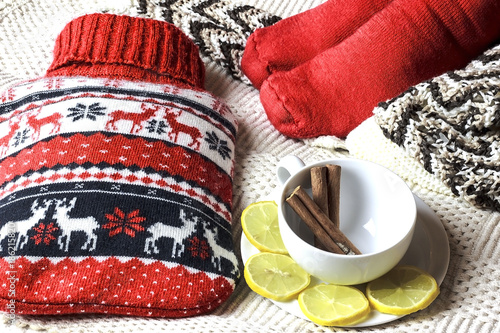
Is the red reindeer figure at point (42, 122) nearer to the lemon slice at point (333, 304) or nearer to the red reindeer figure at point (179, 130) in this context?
the red reindeer figure at point (179, 130)

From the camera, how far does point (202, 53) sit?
3.43ft

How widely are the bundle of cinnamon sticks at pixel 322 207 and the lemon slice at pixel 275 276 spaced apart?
0.14 feet

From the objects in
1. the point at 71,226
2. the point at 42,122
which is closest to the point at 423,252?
the point at 71,226

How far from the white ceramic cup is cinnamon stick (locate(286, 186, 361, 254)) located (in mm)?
17

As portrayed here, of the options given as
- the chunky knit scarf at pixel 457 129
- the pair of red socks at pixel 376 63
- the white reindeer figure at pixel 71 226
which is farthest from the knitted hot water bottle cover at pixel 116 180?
the chunky knit scarf at pixel 457 129

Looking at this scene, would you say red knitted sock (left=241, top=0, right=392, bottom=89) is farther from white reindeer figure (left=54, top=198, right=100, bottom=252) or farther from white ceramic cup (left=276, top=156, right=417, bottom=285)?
white reindeer figure (left=54, top=198, right=100, bottom=252)

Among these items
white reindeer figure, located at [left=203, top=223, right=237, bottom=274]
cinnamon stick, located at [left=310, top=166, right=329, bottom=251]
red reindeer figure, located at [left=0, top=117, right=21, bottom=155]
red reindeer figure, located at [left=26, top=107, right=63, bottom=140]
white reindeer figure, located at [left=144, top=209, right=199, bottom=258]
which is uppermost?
cinnamon stick, located at [left=310, top=166, right=329, bottom=251]

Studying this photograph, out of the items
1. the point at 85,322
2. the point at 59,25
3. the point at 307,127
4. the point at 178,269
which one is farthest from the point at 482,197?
the point at 59,25

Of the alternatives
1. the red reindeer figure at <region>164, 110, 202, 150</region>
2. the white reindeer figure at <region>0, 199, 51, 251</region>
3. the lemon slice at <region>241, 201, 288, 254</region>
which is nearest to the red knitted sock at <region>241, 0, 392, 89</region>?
the red reindeer figure at <region>164, 110, 202, 150</region>

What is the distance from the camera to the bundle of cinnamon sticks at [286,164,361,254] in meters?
0.63

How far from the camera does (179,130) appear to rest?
80 cm

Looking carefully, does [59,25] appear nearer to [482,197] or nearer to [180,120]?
[180,120]

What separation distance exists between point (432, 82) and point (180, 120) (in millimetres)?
352

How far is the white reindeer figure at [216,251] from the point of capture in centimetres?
69
